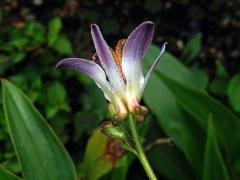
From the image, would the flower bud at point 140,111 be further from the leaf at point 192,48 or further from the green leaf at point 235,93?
the leaf at point 192,48

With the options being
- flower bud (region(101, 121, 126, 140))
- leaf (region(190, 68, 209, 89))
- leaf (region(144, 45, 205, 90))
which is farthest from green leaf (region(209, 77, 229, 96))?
flower bud (region(101, 121, 126, 140))

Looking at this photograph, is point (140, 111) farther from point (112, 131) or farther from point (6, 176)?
point (6, 176)

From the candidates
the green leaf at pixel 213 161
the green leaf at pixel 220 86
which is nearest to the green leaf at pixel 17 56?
the green leaf at pixel 220 86

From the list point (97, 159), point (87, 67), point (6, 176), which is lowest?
point (97, 159)

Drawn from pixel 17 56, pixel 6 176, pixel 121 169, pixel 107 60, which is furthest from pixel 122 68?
pixel 17 56

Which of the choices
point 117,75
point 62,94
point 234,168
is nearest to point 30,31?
point 62,94

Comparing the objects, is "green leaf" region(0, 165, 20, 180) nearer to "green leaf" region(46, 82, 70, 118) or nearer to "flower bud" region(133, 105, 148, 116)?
"flower bud" region(133, 105, 148, 116)

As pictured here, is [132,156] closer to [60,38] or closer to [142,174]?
[142,174]
